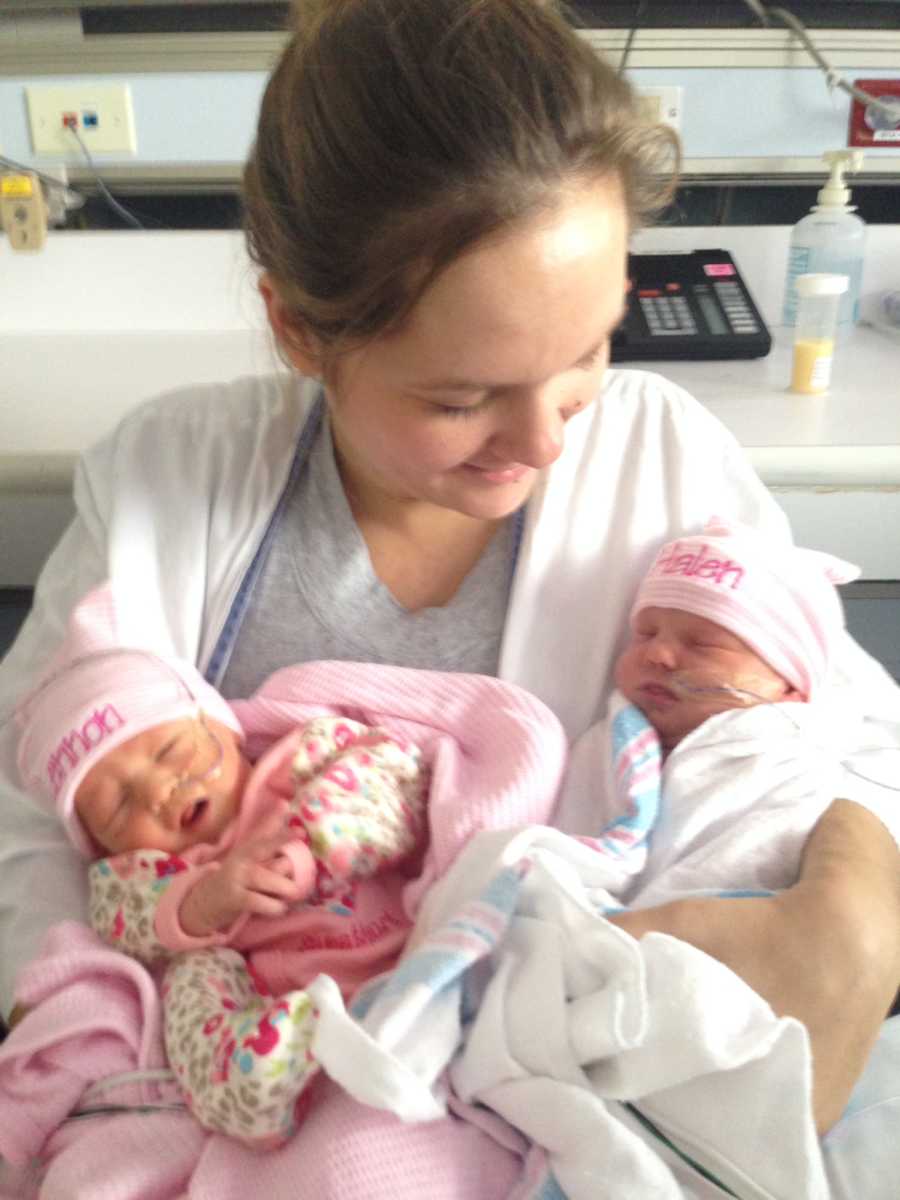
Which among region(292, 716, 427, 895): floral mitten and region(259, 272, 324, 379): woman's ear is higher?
region(259, 272, 324, 379): woman's ear

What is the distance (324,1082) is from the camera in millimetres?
843

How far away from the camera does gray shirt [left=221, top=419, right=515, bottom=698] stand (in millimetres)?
1185

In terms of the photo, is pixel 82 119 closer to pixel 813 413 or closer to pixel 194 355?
pixel 194 355

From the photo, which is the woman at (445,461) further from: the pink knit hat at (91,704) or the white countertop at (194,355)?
the white countertop at (194,355)

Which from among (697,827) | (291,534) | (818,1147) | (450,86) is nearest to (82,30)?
(291,534)

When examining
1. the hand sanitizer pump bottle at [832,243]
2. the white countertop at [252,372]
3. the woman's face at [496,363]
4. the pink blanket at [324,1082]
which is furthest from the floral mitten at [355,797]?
the hand sanitizer pump bottle at [832,243]

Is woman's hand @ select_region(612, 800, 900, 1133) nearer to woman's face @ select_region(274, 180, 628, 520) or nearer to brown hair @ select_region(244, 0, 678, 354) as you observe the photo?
woman's face @ select_region(274, 180, 628, 520)

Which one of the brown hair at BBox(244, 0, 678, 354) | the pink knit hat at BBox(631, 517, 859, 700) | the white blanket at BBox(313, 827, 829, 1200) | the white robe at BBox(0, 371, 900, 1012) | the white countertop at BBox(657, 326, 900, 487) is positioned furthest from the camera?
the white countertop at BBox(657, 326, 900, 487)

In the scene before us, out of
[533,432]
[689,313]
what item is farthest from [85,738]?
[689,313]

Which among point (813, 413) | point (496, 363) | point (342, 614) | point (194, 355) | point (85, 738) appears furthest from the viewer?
point (194, 355)

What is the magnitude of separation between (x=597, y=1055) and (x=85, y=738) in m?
0.53

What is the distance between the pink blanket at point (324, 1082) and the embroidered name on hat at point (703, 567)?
7.9 inches

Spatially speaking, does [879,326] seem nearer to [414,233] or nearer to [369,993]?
[414,233]

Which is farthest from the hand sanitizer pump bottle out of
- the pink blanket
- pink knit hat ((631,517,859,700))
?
the pink blanket
